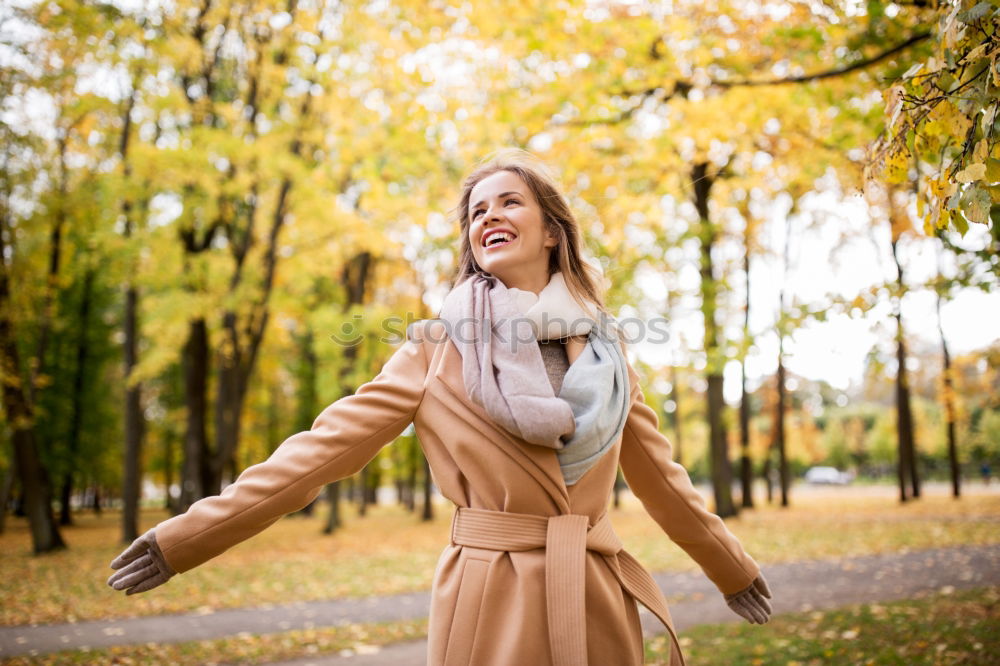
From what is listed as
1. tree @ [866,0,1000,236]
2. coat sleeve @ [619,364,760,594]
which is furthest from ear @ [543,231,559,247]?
tree @ [866,0,1000,236]

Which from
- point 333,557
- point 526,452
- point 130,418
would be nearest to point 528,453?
point 526,452

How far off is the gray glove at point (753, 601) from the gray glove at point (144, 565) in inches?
71.1

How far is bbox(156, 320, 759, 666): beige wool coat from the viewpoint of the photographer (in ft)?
6.01

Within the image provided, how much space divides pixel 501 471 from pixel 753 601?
1152 millimetres

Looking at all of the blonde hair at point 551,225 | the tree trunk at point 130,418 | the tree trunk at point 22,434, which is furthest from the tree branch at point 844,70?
the tree trunk at point 22,434

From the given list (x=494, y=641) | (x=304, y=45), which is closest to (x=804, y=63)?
(x=494, y=641)

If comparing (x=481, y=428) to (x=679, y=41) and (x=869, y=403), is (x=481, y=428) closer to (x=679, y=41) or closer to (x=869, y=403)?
(x=679, y=41)

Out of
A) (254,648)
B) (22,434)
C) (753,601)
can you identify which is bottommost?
(254,648)

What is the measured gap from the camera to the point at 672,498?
227cm

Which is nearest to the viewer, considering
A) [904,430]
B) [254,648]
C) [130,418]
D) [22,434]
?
[254,648]

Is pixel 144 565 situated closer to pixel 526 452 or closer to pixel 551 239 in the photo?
pixel 526 452

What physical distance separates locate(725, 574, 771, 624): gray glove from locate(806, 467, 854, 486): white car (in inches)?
2192

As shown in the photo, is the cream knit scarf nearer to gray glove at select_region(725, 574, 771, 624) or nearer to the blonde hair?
the blonde hair

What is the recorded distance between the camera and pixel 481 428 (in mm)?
1905
